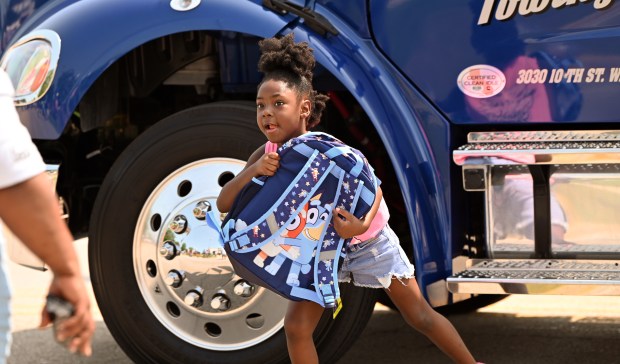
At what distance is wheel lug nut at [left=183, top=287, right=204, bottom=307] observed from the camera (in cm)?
430

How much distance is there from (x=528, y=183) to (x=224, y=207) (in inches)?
41.8

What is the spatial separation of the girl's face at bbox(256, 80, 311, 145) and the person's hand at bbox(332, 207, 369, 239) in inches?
11.6

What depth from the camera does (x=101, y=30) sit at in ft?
14.5

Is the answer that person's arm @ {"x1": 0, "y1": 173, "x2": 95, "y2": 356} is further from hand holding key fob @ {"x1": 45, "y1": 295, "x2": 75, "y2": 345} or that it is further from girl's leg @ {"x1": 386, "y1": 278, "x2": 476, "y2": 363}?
girl's leg @ {"x1": 386, "y1": 278, "x2": 476, "y2": 363}

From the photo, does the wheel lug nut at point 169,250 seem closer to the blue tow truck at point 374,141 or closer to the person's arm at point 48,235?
the blue tow truck at point 374,141

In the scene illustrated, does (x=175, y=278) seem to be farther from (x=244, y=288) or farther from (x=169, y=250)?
(x=244, y=288)

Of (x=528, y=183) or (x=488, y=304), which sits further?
(x=488, y=304)

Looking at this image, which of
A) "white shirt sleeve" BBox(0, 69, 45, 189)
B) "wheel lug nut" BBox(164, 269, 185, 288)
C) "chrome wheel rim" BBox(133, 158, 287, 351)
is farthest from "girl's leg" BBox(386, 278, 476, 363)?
"white shirt sleeve" BBox(0, 69, 45, 189)

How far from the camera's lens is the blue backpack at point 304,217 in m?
3.58

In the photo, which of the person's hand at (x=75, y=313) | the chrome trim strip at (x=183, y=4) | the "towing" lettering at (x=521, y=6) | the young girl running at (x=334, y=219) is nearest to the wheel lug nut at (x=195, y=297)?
the young girl running at (x=334, y=219)

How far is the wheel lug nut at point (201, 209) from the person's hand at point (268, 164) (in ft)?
2.27

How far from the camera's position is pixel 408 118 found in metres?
4.10

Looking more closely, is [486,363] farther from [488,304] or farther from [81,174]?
[81,174]

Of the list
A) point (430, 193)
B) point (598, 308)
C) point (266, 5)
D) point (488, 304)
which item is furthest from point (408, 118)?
point (598, 308)
